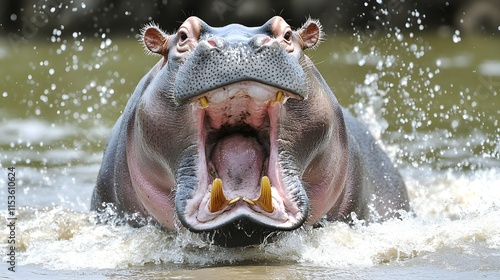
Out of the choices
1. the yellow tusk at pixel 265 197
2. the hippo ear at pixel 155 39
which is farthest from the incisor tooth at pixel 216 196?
the hippo ear at pixel 155 39

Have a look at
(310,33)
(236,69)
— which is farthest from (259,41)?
(310,33)

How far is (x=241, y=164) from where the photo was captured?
421 cm

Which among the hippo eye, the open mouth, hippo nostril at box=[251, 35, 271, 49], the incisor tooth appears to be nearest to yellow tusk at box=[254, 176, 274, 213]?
the open mouth

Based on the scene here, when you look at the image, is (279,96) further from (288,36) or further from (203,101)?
(288,36)

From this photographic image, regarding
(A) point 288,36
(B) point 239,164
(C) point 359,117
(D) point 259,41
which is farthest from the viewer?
(C) point 359,117

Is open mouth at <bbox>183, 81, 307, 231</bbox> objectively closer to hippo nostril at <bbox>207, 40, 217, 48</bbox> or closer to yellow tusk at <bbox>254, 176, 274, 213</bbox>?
yellow tusk at <bbox>254, 176, 274, 213</bbox>

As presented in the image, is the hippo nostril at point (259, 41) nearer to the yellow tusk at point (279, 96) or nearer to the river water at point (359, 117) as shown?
the yellow tusk at point (279, 96)

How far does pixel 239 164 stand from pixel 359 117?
384 centimetres

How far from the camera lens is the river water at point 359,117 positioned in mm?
4312

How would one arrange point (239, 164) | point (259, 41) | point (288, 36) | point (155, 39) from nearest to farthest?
point (259, 41), point (239, 164), point (288, 36), point (155, 39)

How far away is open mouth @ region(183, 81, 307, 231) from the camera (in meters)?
3.94

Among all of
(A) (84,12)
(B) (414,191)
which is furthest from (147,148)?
(A) (84,12)

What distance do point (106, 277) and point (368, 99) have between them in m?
7.00

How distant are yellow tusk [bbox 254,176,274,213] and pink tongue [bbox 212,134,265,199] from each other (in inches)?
6.2
